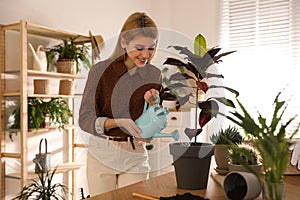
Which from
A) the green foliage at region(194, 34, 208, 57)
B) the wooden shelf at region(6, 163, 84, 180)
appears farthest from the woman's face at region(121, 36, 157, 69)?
the wooden shelf at region(6, 163, 84, 180)

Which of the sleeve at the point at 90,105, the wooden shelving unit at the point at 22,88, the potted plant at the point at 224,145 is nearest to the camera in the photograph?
the potted plant at the point at 224,145

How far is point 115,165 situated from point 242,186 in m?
0.89

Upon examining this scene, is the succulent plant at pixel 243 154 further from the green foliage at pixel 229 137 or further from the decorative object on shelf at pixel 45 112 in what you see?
the decorative object on shelf at pixel 45 112

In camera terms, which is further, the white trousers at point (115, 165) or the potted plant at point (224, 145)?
the white trousers at point (115, 165)

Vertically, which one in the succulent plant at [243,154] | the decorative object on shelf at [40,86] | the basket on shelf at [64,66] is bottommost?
the succulent plant at [243,154]

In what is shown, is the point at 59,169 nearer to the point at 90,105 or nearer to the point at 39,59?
the point at 39,59

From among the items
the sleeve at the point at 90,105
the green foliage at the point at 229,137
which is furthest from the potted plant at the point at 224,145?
the sleeve at the point at 90,105

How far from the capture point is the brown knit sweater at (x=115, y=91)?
5.36 ft

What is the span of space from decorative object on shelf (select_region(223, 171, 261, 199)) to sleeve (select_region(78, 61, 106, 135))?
29.7 inches

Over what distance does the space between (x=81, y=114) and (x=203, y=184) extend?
726 mm

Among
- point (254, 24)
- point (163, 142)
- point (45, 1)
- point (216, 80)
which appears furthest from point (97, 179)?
point (254, 24)

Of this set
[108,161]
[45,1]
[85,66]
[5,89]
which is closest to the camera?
[108,161]

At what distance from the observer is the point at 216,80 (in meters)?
3.89

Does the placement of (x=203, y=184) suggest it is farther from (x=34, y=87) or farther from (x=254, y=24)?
(x=254, y=24)
